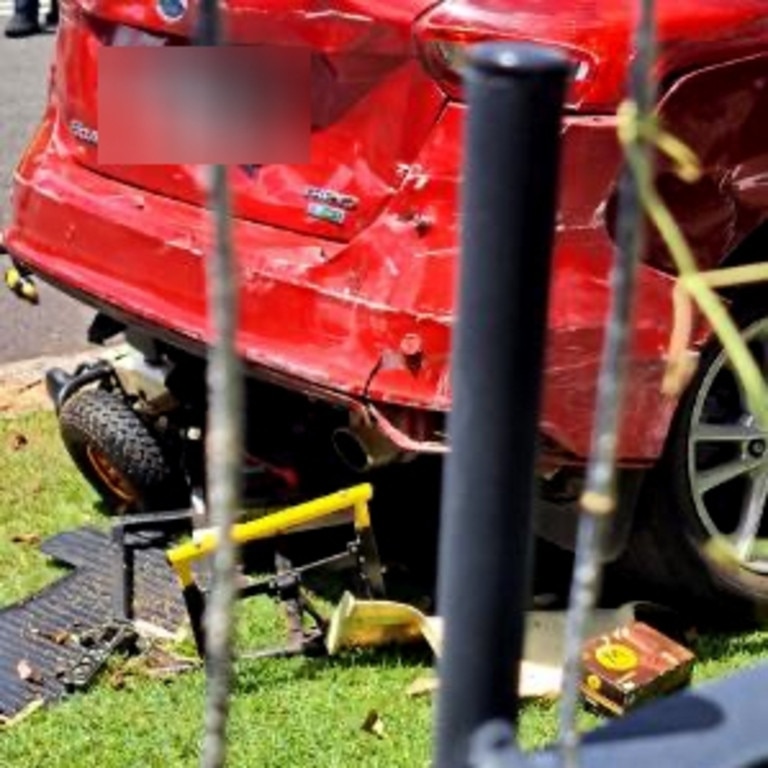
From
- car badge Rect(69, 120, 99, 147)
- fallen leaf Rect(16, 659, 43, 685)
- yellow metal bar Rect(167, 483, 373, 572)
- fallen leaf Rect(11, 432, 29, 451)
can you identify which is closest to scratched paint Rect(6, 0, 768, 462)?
yellow metal bar Rect(167, 483, 373, 572)

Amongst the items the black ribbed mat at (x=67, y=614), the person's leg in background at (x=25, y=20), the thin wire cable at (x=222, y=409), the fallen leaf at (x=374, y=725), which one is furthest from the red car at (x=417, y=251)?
the person's leg in background at (x=25, y=20)

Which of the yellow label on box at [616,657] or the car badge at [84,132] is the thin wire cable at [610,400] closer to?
the yellow label on box at [616,657]

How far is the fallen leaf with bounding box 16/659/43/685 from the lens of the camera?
355 cm

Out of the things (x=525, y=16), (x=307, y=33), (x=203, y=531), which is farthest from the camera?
(x=203, y=531)

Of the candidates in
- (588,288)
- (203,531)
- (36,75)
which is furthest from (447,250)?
(36,75)

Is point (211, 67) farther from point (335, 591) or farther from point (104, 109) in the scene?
point (335, 591)

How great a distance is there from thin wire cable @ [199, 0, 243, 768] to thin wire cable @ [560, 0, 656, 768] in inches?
10.3

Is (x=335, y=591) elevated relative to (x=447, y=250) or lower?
lower

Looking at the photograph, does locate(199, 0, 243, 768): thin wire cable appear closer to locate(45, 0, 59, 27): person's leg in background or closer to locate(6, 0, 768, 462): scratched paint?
locate(6, 0, 768, 462): scratched paint

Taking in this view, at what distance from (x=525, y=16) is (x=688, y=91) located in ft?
1.12

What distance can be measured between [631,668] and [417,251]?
0.94m

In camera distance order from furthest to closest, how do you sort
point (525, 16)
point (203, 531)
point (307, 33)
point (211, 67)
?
1. point (203, 531)
2. point (307, 33)
3. point (525, 16)
4. point (211, 67)

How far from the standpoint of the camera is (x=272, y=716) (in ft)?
11.0

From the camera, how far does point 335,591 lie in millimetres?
3896
